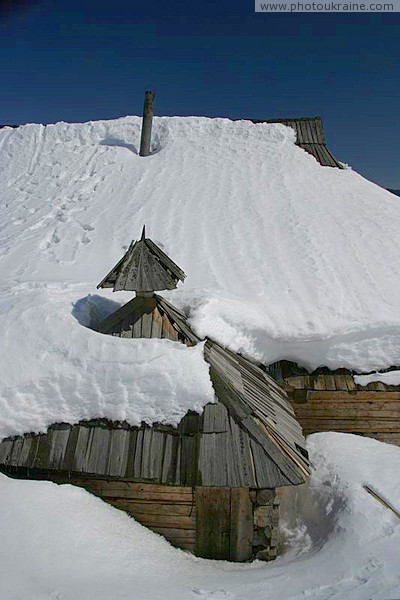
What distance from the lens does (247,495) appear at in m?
5.86

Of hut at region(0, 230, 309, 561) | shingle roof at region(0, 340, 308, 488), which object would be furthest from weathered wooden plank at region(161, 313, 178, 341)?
hut at region(0, 230, 309, 561)

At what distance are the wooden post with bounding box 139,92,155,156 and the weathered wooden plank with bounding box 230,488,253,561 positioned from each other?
1460cm

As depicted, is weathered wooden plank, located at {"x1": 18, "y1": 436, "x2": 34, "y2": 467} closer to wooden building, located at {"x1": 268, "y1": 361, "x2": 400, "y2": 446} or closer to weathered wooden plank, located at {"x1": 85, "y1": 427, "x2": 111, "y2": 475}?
weathered wooden plank, located at {"x1": 85, "y1": 427, "x2": 111, "y2": 475}

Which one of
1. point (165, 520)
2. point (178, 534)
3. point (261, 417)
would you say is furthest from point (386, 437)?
point (165, 520)

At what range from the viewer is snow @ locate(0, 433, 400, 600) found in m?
4.63

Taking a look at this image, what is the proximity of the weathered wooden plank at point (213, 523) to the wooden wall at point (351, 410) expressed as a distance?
3388mm

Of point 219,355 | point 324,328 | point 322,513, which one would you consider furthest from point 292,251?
point 322,513

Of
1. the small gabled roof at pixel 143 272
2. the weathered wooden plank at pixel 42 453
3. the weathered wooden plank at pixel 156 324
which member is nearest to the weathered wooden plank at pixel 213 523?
the weathered wooden plank at pixel 42 453

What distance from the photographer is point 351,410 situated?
8.90 m

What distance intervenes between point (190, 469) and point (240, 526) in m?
1.05

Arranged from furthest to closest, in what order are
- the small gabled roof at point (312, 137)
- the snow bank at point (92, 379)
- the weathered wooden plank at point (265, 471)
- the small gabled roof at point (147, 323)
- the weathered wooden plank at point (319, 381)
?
the small gabled roof at point (312, 137), the weathered wooden plank at point (319, 381), the small gabled roof at point (147, 323), the snow bank at point (92, 379), the weathered wooden plank at point (265, 471)

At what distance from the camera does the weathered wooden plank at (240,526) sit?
5887 mm

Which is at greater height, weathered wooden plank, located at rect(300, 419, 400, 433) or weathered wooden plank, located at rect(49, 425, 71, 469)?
weathered wooden plank, located at rect(300, 419, 400, 433)

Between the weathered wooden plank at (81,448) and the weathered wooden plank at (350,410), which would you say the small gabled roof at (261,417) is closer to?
the weathered wooden plank at (350,410)
